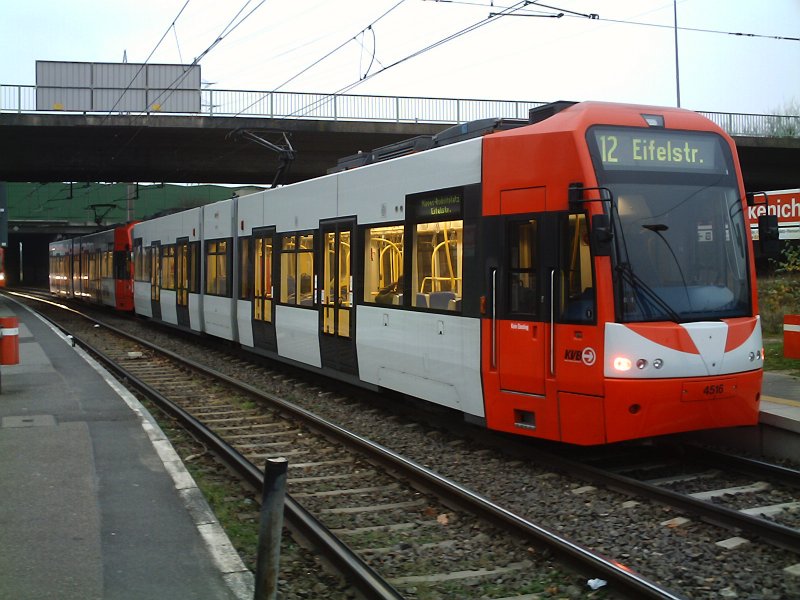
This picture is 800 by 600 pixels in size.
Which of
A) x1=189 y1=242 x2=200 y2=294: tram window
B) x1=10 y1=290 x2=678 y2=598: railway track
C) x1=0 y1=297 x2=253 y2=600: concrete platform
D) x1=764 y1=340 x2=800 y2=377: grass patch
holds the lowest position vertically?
x1=10 y1=290 x2=678 y2=598: railway track

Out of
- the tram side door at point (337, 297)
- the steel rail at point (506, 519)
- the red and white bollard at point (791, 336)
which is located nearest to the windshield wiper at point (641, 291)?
the steel rail at point (506, 519)

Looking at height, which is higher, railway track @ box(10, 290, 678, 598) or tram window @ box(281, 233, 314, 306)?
tram window @ box(281, 233, 314, 306)

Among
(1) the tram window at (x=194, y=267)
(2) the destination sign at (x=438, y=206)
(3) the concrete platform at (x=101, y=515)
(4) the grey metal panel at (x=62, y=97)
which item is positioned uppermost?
(4) the grey metal panel at (x=62, y=97)

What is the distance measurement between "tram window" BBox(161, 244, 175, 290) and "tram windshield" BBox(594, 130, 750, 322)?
56.4 ft

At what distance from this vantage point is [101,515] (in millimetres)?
6336

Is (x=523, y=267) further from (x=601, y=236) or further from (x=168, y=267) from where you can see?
(x=168, y=267)

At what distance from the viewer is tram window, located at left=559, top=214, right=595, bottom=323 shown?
24.7ft

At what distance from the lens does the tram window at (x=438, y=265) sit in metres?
9.07

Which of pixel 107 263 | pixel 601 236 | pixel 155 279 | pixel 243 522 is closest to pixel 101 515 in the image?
pixel 243 522

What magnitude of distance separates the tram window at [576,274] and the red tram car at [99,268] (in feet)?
78.9

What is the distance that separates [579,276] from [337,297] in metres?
5.13

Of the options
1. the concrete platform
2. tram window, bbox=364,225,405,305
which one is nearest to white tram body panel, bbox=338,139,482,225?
tram window, bbox=364,225,405,305

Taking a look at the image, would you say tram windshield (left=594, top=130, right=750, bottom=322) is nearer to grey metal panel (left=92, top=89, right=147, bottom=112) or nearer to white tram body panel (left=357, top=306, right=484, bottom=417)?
white tram body panel (left=357, top=306, right=484, bottom=417)

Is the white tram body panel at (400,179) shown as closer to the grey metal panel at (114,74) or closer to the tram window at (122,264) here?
the tram window at (122,264)
